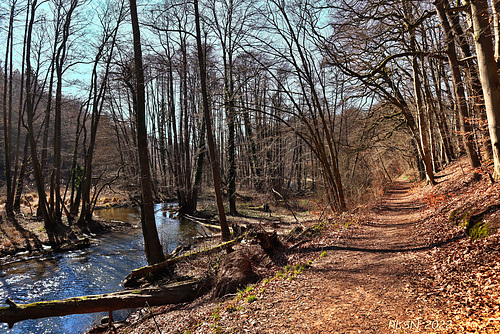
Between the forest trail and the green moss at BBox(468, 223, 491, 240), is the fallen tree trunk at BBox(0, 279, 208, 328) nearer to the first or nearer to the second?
the forest trail

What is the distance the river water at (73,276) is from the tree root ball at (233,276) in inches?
113

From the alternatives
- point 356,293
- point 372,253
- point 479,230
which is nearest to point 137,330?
point 356,293

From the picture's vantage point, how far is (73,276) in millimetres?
10000

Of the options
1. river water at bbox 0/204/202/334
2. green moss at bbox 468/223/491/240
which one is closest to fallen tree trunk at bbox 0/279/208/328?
river water at bbox 0/204/202/334

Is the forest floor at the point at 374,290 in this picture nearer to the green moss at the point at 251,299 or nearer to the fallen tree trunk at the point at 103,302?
the green moss at the point at 251,299

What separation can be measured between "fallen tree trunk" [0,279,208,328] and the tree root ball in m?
0.86

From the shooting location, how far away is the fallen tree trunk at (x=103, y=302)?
665 cm

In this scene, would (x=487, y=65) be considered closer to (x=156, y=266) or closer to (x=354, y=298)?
(x=354, y=298)

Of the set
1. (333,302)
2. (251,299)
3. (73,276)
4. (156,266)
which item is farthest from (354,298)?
(73,276)

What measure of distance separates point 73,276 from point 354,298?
30.2 ft

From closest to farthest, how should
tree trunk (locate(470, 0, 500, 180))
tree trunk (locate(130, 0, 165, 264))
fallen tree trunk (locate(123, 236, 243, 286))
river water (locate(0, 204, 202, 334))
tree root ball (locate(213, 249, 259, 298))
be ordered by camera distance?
tree trunk (locate(470, 0, 500, 180)), tree root ball (locate(213, 249, 259, 298)), river water (locate(0, 204, 202, 334)), fallen tree trunk (locate(123, 236, 243, 286)), tree trunk (locate(130, 0, 165, 264))

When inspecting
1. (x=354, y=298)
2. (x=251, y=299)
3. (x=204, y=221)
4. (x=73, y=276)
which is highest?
(x=204, y=221)

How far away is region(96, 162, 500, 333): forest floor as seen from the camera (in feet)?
13.2

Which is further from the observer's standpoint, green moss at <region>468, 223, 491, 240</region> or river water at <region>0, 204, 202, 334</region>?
river water at <region>0, 204, 202, 334</region>
